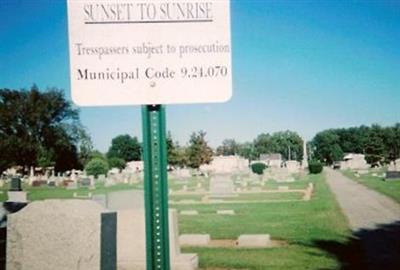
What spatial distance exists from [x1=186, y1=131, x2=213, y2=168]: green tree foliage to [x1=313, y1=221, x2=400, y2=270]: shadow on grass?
6167 cm

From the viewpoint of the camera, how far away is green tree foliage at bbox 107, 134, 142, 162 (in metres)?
105

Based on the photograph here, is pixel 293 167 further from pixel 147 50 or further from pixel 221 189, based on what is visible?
pixel 147 50

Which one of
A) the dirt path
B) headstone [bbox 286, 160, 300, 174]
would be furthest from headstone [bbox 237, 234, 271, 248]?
headstone [bbox 286, 160, 300, 174]

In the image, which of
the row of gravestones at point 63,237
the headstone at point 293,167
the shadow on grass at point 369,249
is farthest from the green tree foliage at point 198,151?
the row of gravestones at point 63,237

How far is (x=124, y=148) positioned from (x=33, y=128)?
1638 inches

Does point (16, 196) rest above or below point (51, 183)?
above

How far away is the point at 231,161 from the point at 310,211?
65.4 m

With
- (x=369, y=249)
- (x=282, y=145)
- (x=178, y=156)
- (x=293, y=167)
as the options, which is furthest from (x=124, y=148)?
(x=369, y=249)

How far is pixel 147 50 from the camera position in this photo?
66.4 inches

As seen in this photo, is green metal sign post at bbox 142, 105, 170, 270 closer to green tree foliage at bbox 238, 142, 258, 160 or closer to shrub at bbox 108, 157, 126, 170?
shrub at bbox 108, 157, 126, 170

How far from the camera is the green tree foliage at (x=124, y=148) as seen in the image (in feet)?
344

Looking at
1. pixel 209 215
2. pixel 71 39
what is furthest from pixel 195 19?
pixel 209 215

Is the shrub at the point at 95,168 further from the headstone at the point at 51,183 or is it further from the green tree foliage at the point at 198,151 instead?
the green tree foliage at the point at 198,151

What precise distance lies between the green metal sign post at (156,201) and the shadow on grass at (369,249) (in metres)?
6.96
